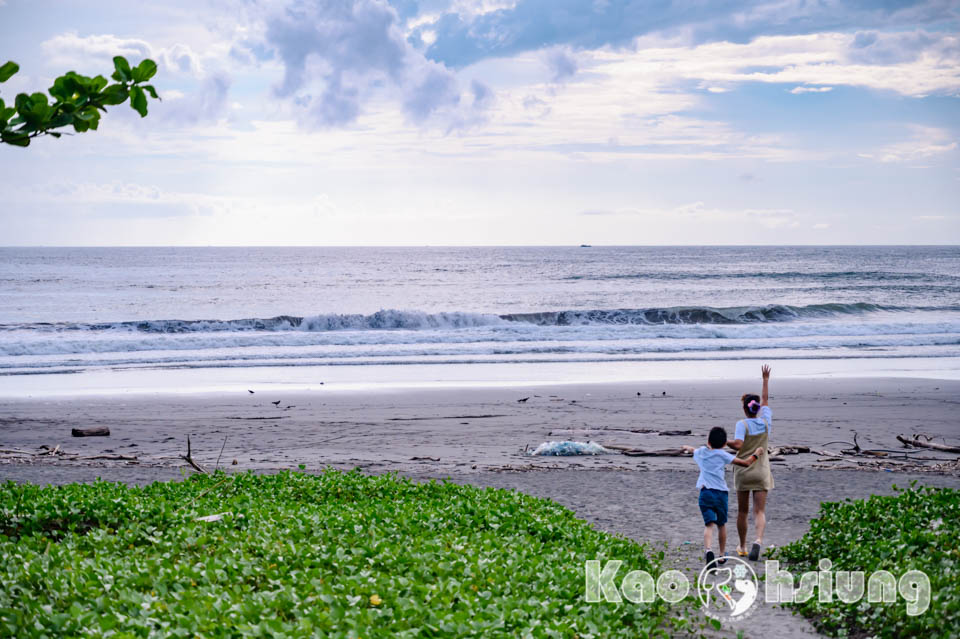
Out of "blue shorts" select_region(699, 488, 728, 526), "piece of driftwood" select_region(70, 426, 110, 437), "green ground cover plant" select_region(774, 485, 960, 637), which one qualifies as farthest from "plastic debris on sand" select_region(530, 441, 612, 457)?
"piece of driftwood" select_region(70, 426, 110, 437)

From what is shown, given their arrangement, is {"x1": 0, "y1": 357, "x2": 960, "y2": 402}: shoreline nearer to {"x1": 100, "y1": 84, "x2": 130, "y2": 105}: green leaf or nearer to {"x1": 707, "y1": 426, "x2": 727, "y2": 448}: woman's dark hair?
{"x1": 707, "y1": 426, "x2": 727, "y2": 448}: woman's dark hair

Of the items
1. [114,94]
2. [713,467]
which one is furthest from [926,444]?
[114,94]

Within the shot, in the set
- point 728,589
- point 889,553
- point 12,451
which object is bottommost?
point 12,451

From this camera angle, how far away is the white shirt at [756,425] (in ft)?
28.0

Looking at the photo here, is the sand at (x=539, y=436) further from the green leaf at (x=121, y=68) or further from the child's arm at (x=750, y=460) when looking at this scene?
the green leaf at (x=121, y=68)

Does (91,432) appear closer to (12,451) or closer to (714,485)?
(12,451)

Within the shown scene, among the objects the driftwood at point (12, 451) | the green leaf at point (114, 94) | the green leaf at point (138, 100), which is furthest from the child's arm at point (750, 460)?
the driftwood at point (12, 451)

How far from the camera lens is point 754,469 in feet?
28.1

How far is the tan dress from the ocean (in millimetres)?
15134

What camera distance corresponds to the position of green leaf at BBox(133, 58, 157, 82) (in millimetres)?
4664

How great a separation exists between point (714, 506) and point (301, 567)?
4299 millimetres

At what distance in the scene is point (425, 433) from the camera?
16422mm

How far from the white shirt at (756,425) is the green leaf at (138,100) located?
262 inches

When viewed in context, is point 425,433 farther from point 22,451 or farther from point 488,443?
point 22,451
